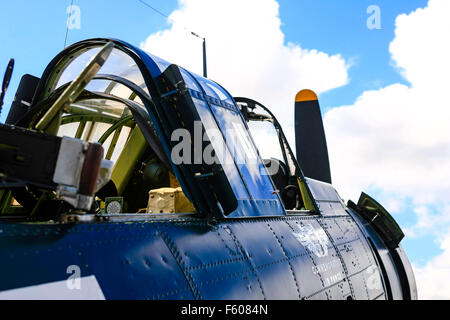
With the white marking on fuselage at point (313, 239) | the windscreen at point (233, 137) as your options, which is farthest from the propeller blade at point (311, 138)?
the windscreen at point (233, 137)

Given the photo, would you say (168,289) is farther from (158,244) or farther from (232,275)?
(232,275)

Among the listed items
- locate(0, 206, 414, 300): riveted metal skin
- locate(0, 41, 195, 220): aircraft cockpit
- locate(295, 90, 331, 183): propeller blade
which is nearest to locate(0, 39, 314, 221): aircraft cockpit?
locate(0, 41, 195, 220): aircraft cockpit

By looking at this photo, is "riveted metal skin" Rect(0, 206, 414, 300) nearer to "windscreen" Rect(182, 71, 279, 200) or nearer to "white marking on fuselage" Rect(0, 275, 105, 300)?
"white marking on fuselage" Rect(0, 275, 105, 300)

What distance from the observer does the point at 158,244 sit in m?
2.23

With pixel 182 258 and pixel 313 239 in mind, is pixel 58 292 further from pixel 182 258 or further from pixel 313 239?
A: pixel 313 239

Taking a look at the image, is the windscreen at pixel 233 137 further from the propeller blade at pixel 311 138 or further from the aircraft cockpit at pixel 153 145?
the propeller blade at pixel 311 138

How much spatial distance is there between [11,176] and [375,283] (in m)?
5.23

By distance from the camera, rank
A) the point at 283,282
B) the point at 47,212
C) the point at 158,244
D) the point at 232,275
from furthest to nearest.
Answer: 1. the point at 47,212
2. the point at 283,282
3. the point at 232,275
4. the point at 158,244

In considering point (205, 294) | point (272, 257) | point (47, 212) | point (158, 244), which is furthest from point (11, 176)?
point (272, 257)

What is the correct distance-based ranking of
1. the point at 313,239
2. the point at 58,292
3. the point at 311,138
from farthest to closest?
the point at 311,138 → the point at 313,239 → the point at 58,292

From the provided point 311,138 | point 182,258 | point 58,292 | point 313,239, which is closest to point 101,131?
point 313,239

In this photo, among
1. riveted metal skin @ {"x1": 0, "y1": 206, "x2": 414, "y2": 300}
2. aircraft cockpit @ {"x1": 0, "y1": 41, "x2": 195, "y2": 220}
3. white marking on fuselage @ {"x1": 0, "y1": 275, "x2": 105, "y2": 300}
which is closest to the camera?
white marking on fuselage @ {"x1": 0, "y1": 275, "x2": 105, "y2": 300}

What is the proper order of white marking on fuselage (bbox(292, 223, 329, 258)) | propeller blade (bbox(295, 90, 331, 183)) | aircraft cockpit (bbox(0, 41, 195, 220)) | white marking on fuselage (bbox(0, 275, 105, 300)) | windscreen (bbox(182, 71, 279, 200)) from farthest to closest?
propeller blade (bbox(295, 90, 331, 183)) → white marking on fuselage (bbox(292, 223, 329, 258)) → windscreen (bbox(182, 71, 279, 200)) → aircraft cockpit (bbox(0, 41, 195, 220)) → white marking on fuselage (bbox(0, 275, 105, 300))
